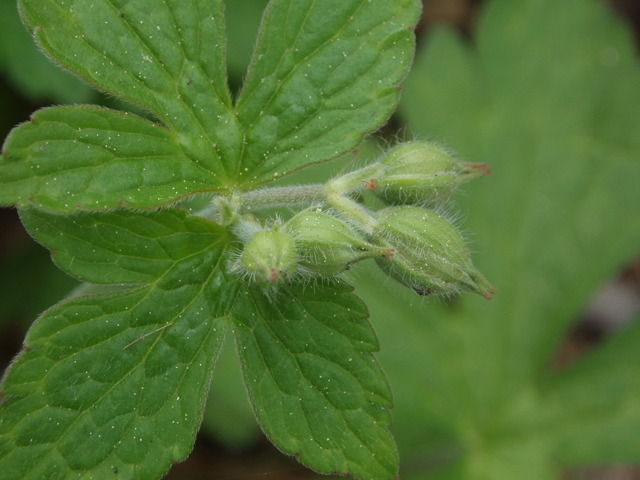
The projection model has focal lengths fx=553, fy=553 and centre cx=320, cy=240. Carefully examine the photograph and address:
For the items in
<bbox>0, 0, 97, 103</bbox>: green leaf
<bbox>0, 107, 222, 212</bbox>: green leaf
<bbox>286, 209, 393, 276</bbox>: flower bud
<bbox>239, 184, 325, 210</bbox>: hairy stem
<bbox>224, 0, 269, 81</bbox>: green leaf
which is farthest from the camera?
<bbox>224, 0, 269, 81</bbox>: green leaf

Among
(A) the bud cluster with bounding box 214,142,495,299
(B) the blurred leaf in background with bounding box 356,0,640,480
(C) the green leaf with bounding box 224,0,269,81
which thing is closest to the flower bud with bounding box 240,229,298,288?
(A) the bud cluster with bounding box 214,142,495,299

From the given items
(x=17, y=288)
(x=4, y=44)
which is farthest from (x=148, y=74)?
(x=17, y=288)

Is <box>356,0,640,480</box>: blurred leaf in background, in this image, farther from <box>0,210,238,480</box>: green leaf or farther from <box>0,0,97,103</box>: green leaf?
<box>0,0,97,103</box>: green leaf

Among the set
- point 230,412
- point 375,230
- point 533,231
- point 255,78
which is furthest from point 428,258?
point 230,412

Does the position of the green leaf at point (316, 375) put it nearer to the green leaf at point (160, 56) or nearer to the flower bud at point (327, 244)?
the flower bud at point (327, 244)

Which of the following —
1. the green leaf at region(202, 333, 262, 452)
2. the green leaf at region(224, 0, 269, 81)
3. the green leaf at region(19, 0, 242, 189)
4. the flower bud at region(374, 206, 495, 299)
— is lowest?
the green leaf at region(202, 333, 262, 452)

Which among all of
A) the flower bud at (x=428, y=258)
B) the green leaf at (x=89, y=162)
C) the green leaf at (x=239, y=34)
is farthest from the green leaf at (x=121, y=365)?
the green leaf at (x=239, y=34)
